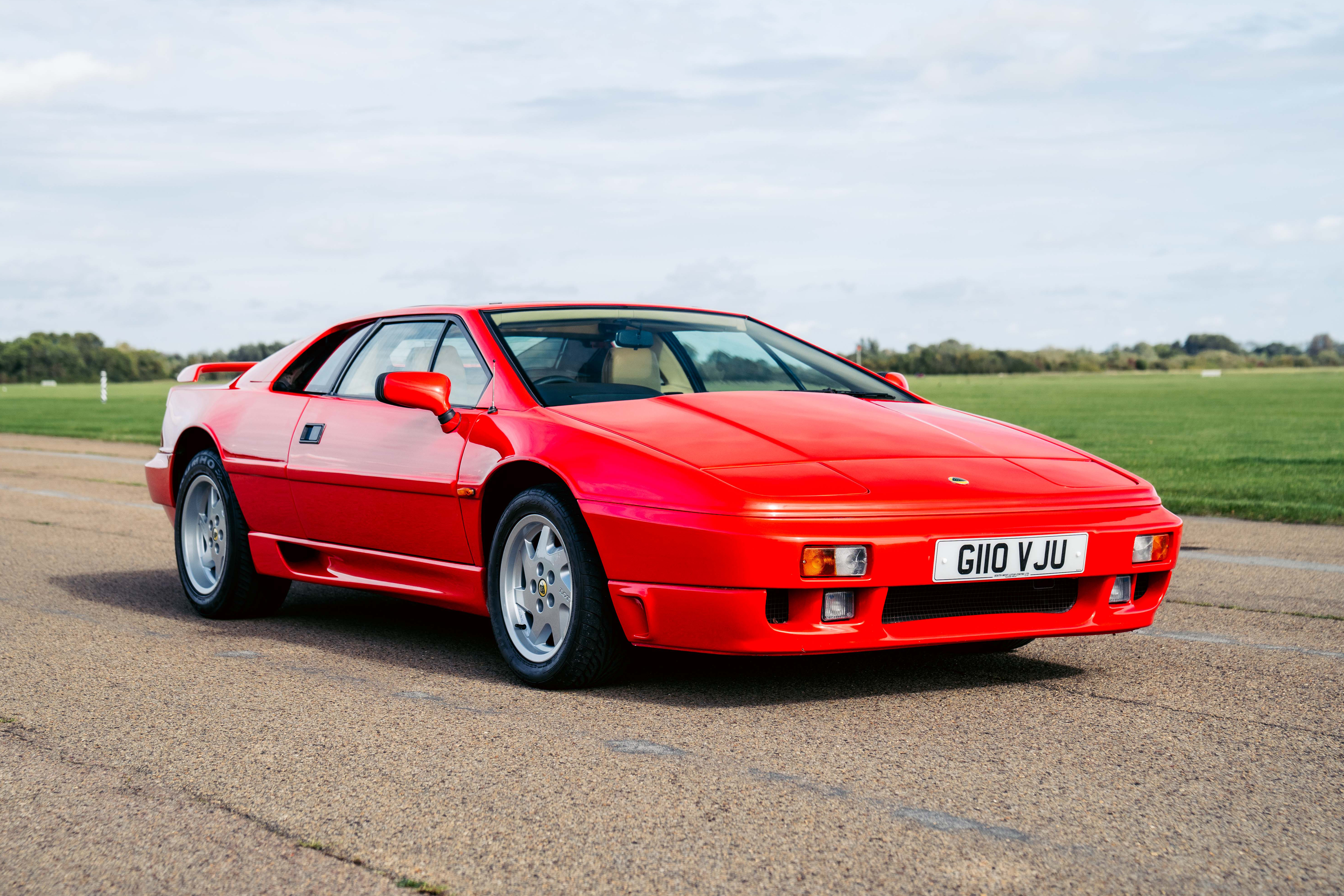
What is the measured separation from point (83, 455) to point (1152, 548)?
15.9m

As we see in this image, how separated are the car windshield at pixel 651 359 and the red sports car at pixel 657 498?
0.04 feet

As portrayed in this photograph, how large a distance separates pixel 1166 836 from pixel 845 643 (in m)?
1.17

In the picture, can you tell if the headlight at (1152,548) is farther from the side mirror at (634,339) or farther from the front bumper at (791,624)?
the side mirror at (634,339)

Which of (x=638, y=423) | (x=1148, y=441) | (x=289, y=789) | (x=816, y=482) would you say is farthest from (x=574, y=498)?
(x=1148, y=441)

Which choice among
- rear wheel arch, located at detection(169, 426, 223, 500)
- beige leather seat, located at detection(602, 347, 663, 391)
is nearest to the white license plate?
beige leather seat, located at detection(602, 347, 663, 391)

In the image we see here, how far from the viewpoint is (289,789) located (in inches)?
131

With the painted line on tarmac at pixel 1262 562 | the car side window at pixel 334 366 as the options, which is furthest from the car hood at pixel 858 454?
the painted line on tarmac at pixel 1262 562

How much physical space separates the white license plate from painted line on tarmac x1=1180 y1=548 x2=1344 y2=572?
→ 12.0 ft

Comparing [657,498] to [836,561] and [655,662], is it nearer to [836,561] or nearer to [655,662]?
[836,561]

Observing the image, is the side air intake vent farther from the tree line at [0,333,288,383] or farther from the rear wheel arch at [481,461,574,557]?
the tree line at [0,333,288,383]

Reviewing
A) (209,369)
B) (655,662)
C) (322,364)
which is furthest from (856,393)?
(209,369)

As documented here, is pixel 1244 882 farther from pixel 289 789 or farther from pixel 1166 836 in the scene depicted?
pixel 289 789

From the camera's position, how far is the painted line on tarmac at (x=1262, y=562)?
7246 mm

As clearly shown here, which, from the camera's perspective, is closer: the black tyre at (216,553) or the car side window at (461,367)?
the car side window at (461,367)
